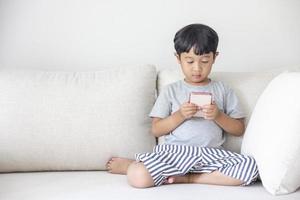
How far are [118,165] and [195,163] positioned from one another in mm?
286

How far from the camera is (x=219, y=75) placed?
1653 mm

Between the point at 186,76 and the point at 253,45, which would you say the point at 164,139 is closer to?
the point at 186,76

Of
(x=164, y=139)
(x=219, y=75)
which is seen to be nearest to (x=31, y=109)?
(x=164, y=139)

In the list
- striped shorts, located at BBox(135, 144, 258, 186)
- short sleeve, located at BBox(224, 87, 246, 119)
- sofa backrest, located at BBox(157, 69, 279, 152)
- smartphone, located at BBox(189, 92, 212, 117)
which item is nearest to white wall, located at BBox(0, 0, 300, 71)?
sofa backrest, located at BBox(157, 69, 279, 152)

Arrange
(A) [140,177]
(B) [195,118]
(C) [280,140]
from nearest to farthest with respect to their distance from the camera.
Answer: (C) [280,140], (A) [140,177], (B) [195,118]

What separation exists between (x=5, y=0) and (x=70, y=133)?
73 cm

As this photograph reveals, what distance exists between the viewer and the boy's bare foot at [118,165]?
1.50m

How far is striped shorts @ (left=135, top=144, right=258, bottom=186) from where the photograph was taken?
52.1 inches

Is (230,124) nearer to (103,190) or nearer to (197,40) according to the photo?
(197,40)

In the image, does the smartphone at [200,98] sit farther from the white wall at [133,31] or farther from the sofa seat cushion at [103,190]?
the white wall at [133,31]

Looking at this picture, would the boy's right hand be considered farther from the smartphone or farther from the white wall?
the white wall

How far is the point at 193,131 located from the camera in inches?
60.4

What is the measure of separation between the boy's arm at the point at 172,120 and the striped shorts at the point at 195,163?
8 centimetres

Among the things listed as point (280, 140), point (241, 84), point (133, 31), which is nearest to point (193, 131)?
point (241, 84)
